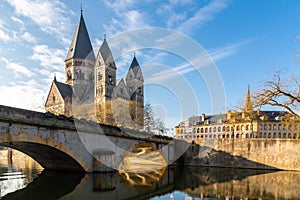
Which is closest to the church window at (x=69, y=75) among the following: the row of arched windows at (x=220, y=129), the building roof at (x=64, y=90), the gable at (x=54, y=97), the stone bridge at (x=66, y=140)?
the building roof at (x=64, y=90)

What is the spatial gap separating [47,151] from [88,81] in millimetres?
55089

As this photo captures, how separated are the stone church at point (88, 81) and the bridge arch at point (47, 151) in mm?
34161

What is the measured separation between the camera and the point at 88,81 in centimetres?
6950

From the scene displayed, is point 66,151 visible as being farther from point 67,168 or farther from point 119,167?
point 119,167

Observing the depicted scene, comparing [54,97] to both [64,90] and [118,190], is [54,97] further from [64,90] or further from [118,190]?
[118,190]

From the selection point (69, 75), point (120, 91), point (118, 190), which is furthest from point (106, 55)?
point (118, 190)

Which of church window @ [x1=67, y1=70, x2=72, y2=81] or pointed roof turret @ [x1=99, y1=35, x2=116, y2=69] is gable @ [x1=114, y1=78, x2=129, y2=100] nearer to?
pointed roof turret @ [x1=99, y1=35, x2=116, y2=69]

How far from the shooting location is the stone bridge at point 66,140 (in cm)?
1231

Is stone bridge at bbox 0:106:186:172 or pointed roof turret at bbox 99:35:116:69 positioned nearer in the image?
stone bridge at bbox 0:106:186:172

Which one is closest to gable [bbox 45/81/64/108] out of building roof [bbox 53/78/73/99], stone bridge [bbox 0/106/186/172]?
building roof [bbox 53/78/73/99]

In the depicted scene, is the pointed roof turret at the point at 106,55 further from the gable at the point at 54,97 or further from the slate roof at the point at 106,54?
the gable at the point at 54,97

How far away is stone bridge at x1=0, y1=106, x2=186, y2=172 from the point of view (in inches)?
485

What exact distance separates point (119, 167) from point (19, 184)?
333 inches

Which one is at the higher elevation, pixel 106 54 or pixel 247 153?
pixel 106 54
